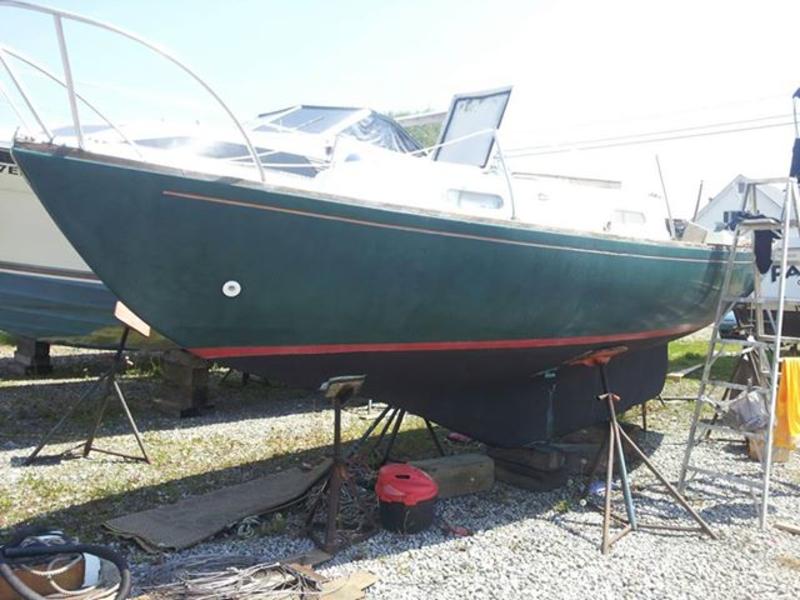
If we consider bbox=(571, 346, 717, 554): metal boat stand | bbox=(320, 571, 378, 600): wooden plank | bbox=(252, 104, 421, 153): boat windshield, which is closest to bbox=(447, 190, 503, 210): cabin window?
bbox=(571, 346, 717, 554): metal boat stand

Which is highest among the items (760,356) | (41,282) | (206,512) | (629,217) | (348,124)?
(348,124)

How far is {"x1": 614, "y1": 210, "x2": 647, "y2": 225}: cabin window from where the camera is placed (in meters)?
5.50

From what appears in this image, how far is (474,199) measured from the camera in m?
4.46

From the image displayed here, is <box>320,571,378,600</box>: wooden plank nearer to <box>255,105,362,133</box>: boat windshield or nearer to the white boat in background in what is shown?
the white boat in background

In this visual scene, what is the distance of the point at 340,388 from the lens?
4.01 m

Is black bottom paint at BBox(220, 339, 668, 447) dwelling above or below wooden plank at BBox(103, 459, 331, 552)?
above

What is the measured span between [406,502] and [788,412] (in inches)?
109

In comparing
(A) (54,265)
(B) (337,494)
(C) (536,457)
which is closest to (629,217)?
(C) (536,457)

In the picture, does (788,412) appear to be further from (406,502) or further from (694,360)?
(694,360)

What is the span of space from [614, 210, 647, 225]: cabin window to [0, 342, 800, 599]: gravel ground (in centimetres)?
192

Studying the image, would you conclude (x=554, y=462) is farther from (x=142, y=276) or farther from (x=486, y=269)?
(x=142, y=276)

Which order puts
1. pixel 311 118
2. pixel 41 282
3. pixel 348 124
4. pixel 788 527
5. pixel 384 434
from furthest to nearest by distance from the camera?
pixel 311 118 < pixel 41 282 < pixel 348 124 < pixel 384 434 < pixel 788 527

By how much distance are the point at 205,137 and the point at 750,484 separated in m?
4.84

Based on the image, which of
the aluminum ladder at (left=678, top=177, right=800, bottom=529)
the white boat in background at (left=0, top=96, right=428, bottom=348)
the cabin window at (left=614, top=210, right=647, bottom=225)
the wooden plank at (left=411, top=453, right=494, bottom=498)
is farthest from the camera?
the white boat in background at (left=0, top=96, right=428, bottom=348)
